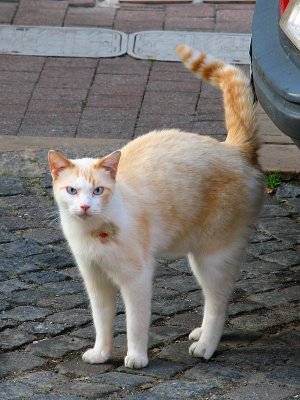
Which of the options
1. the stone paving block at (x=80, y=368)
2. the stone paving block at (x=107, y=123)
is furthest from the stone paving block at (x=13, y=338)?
the stone paving block at (x=107, y=123)

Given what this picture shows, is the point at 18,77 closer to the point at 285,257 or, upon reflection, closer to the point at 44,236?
the point at 44,236

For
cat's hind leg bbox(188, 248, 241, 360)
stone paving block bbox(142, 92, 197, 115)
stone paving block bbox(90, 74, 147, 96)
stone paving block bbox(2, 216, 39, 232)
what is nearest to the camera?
cat's hind leg bbox(188, 248, 241, 360)

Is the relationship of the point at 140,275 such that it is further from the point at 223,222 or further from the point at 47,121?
the point at 47,121

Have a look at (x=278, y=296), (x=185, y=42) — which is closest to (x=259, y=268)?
(x=278, y=296)

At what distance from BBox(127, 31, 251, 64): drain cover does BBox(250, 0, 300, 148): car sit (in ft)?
10.0

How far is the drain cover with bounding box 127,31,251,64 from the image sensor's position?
8031 millimetres

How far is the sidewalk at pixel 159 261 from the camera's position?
4.05 m

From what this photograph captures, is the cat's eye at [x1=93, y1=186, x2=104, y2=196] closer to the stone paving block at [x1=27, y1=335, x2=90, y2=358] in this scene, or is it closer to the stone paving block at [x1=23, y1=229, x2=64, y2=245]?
the stone paving block at [x1=27, y1=335, x2=90, y2=358]

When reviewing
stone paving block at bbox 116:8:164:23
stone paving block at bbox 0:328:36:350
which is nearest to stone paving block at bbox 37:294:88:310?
stone paving block at bbox 0:328:36:350

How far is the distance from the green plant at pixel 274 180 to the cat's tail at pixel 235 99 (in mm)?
1569

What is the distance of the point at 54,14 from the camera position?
8898mm

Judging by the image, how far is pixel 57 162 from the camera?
4008 millimetres

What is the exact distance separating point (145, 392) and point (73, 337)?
634mm

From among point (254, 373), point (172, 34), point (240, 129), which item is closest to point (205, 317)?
point (254, 373)
